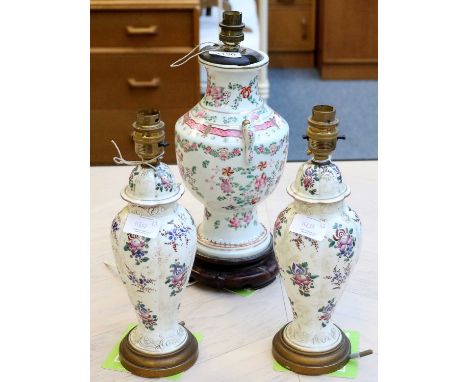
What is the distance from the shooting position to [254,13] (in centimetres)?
361

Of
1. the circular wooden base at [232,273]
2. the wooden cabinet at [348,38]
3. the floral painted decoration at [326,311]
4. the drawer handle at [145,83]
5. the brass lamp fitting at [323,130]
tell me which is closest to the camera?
the brass lamp fitting at [323,130]

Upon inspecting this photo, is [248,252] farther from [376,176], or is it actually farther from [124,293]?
[376,176]

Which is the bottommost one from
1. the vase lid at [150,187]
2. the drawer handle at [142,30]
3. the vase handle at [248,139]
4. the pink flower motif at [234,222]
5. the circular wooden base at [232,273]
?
the circular wooden base at [232,273]

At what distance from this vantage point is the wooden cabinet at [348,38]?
420 centimetres

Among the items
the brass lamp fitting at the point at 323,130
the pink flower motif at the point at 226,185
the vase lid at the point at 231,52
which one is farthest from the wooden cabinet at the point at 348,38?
the brass lamp fitting at the point at 323,130

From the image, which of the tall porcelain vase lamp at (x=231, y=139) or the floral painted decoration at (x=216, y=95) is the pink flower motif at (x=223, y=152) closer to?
the tall porcelain vase lamp at (x=231, y=139)

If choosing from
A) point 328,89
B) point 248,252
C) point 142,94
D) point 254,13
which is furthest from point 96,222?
point 328,89

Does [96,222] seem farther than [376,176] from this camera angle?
No

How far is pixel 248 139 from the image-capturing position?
1846 millimetres

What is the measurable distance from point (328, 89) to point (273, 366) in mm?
2725

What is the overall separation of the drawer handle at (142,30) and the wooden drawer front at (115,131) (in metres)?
0.29

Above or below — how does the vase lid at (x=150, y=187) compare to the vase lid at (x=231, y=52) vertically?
below

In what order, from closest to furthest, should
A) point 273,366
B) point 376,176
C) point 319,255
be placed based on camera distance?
1. point 319,255
2. point 273,366
3. point 376,176

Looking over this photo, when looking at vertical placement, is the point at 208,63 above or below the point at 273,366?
above
